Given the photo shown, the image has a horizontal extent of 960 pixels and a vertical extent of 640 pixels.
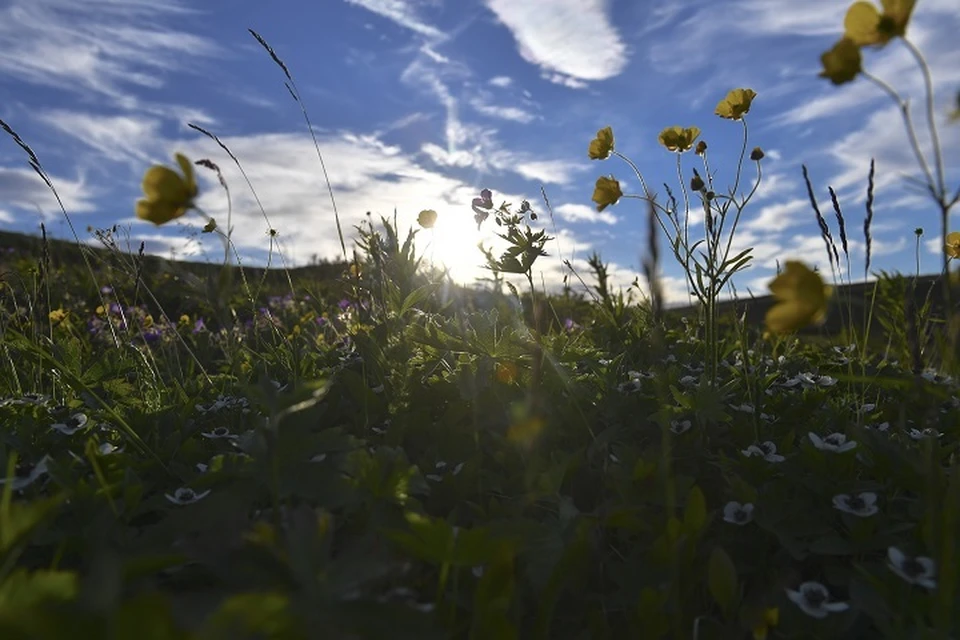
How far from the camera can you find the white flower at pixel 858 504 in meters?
1.61

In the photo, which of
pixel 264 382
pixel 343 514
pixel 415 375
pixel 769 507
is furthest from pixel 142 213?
pixel 769 507

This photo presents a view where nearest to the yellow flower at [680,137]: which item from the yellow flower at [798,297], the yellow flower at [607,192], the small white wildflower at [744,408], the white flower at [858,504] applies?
the yellow flower at [607,192]

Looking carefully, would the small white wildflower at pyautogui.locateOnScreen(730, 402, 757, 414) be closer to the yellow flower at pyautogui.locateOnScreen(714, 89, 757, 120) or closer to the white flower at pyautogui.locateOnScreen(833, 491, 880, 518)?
the white flower at pyautogui.locateOnScreen(833, 491, 880, 518)

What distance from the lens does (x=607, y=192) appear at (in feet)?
9.18

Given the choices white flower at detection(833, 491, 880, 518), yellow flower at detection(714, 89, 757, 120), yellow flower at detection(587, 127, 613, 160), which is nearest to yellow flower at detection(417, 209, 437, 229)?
yellow flower at detection(587, 127, 613, 160)

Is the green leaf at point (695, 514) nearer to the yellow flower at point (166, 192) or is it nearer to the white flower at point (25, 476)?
the yellow flower at point (166, 192)

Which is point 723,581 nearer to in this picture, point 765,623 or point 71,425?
point 765,623

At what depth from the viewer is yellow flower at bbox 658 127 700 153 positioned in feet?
10.2

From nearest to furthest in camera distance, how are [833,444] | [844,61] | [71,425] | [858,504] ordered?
1. [844,61]
2. [858,504]
3. [833,444]
4. [71,425]

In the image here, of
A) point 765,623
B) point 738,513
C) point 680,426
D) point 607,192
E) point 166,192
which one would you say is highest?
point 607,192

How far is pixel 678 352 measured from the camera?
3482mm

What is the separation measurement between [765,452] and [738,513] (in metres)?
0.42

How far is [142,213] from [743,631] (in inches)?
60.0

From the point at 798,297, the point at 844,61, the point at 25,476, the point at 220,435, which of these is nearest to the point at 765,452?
the point at 798,297
